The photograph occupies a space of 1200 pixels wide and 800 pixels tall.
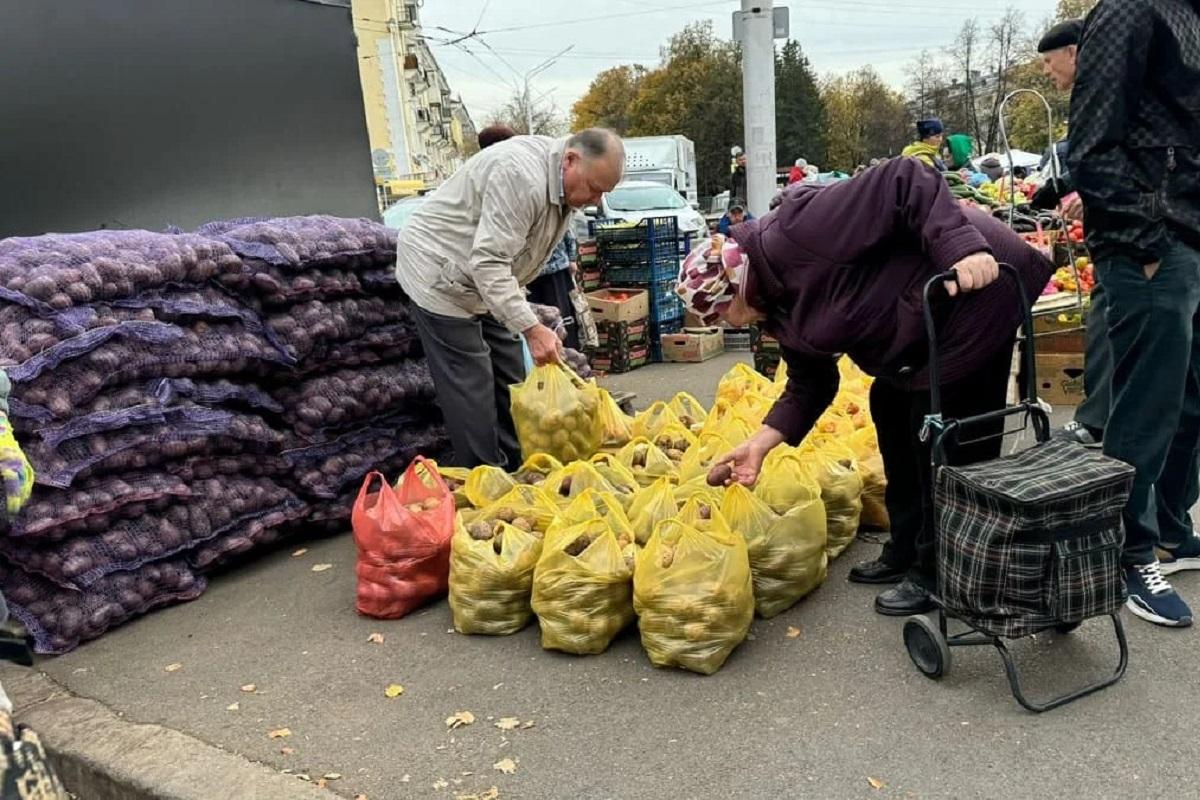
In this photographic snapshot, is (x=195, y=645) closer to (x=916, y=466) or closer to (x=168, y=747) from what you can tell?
(x=168, y=747)

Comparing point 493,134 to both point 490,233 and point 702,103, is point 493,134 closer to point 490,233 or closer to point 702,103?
point 490,233

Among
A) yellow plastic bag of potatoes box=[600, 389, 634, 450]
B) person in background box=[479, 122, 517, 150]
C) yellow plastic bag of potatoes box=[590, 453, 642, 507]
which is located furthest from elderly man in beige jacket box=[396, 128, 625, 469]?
person in background box=[479, 122, 517, 150]

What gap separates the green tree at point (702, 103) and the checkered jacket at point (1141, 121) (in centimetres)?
4637

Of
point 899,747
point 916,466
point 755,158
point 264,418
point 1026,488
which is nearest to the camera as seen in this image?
point 1026,488

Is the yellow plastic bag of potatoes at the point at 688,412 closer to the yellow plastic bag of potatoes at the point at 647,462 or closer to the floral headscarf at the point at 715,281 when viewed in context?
the yellow plastic bag of potatoes at the point at 647,462

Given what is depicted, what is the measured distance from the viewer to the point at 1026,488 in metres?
2.37

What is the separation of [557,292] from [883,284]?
4.14 meters

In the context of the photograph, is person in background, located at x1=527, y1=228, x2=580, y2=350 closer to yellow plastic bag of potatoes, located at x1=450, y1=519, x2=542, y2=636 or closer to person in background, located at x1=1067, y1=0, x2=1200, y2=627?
yellow plastic bag of potatoes, located at x1=450, y1=519, x2=542, y2=636

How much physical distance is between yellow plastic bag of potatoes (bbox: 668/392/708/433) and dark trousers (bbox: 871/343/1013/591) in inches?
51.6

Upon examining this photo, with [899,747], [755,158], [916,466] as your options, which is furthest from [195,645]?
[755,158]

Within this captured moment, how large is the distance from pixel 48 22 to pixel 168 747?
3.64m

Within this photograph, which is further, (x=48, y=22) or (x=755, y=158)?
(x=755, y=158)

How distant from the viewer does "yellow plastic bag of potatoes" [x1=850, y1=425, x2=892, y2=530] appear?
3967 mm

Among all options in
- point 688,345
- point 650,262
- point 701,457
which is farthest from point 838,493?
point 650,262
